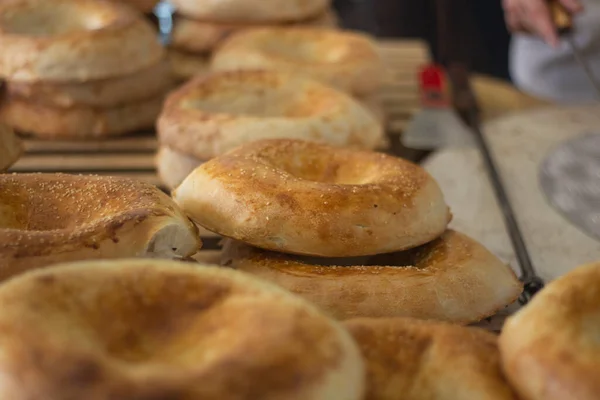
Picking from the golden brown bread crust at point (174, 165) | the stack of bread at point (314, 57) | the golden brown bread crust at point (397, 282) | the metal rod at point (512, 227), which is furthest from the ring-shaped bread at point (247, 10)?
the golden brown bread crust at point (397, 282)

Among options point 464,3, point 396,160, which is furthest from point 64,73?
point 464,3

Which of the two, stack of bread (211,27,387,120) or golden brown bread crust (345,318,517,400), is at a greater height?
golden brown bread crust (345,318,517,400)

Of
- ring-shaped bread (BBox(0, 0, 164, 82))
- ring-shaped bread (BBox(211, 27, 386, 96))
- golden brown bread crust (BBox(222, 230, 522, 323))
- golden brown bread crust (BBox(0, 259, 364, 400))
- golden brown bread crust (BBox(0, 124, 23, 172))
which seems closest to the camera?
golden brown bread crust (BBox(0, 259, 364, 400))

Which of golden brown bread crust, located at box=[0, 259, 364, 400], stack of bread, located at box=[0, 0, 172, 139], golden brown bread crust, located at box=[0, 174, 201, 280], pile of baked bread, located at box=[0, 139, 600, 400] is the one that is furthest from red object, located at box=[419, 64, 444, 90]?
golden brown bread crust, located at box=[0, 259, 364, 400]

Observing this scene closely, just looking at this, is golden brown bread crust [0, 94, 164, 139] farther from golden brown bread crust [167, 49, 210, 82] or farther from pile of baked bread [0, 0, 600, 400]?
golden brown bread crust [167, 49, 210, 82]

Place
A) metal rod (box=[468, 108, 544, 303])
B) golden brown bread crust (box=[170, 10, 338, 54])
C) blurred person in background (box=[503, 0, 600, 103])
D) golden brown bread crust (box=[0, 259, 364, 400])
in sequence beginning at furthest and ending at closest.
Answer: blurred person in background (box=[503, 0, 600, 103]) < golden brown bread crust (box=[170, 10, 338, 54]) < metal rod (box=[468, 108, 544, 303]) < golden brown bread crust (box=[0, 259, 364, 400])

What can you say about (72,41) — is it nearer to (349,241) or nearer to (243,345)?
(349,241)

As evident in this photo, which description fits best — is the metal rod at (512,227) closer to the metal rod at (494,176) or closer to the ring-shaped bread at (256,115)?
the metal rod at (494,176)

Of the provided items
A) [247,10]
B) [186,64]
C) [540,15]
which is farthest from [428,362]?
[186,64]
